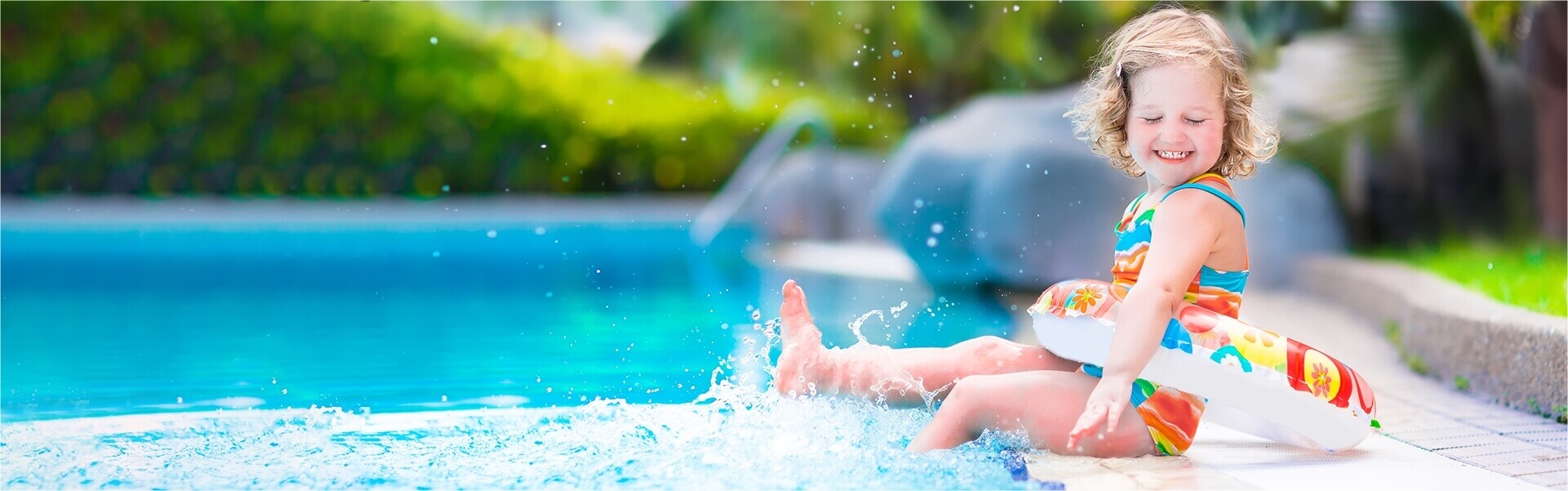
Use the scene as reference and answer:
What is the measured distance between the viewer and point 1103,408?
86.8 inches

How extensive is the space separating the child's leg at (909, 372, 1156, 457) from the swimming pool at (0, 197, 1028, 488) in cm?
4

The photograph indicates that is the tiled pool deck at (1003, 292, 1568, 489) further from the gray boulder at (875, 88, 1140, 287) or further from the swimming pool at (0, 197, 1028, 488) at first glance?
the gray boulder at (875, 88, 1140, 287)

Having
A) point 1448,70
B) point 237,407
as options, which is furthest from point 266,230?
point 1448,70

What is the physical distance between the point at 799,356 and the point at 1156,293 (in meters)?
0.74

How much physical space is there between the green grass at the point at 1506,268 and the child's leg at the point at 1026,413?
1.94 metres

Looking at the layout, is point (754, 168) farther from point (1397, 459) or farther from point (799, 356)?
point (1397, 459)

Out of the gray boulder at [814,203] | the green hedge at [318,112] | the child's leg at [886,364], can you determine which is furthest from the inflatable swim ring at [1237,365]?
the green hedge at [318,112]

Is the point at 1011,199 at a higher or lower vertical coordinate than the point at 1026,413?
higher

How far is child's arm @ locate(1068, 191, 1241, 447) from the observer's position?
2.22 m

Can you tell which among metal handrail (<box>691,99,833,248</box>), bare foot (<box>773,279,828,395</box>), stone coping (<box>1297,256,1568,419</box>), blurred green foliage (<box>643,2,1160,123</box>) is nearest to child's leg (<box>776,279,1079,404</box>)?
bare foot (<box>773,279,828,395</box>)

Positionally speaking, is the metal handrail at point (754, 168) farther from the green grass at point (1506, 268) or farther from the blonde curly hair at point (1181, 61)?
the blonde curly hair at point (1181, 61)

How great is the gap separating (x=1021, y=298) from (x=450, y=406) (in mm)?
3657

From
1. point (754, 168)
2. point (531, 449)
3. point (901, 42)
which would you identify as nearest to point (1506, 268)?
point (531, 449)

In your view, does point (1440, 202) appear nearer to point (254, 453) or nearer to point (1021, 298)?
point (1021, 298)
